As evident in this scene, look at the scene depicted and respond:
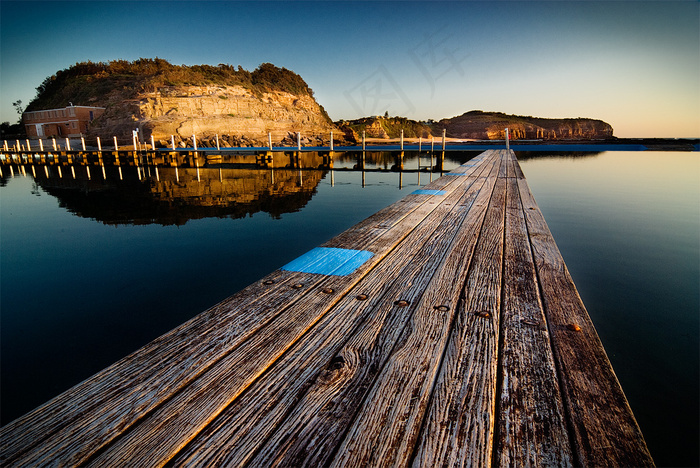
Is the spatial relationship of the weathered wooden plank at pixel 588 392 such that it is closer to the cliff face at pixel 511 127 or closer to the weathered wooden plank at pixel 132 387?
the weathered wooden plank at pixel 132 387

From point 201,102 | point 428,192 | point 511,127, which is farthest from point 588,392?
point 511,127

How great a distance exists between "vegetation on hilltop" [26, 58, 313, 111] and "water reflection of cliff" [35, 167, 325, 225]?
27.3m

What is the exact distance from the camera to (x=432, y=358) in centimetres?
136

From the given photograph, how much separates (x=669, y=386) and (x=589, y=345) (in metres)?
1.59

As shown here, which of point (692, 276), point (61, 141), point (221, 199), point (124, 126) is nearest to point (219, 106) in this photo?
point (124, 126)

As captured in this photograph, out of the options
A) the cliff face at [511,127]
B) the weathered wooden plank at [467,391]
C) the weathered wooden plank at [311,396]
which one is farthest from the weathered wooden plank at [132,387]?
the cliff face at [511,127]

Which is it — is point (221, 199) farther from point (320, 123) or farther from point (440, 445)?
point (320, 123)

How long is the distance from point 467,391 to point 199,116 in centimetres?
3943

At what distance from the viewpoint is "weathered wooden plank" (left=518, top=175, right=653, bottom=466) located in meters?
0.94

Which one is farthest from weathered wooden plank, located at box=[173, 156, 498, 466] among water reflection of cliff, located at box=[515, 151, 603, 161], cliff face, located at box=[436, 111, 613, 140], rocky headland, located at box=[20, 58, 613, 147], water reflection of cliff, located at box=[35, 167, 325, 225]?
cliff face, located at box=[436, 111, 613, 140]

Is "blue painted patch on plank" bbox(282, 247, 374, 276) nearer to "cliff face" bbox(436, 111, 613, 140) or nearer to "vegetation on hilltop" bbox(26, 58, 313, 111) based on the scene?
"vegetation on hilltop" bbox(26, 58, 313, 111)

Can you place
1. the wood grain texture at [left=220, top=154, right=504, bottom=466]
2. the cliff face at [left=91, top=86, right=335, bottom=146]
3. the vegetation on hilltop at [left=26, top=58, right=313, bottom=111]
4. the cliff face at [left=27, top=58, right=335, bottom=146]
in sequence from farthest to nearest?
Result: the vegetation on hilltop at [left=26, top=58, right=313, bottom=111]
the cliff face at [left=27, top=58, right=335, bottom=146]
the cliff face at [left=91, top=86, right=335, bottom=146]
the wood grain texture at [left=220, top=154, right=504, bottom=466]

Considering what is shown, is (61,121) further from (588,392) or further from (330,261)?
(588,392)

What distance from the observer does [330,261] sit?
2484mm
